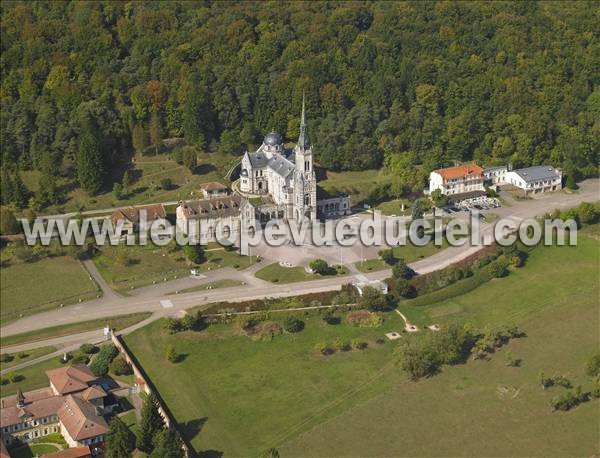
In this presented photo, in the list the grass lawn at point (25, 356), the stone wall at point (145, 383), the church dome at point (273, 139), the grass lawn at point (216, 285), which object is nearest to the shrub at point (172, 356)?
the stone wall at point (145, 383)

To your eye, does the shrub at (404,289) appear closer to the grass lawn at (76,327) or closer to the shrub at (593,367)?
the shrub at (593,367)

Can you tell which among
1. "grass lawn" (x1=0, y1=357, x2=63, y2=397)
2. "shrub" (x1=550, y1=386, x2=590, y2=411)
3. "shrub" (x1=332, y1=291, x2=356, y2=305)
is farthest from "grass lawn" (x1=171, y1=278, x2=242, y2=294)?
"shrub" (x1=550, y1=386, x2=590, y2=411)

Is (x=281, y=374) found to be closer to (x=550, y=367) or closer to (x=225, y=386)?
(x=225, y=386)

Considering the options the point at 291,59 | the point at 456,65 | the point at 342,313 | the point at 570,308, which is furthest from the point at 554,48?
the point at 342,313

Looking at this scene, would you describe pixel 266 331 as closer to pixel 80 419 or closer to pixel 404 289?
pixel 404 289

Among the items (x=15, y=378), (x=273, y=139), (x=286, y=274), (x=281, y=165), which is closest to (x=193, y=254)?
(x=286, y=274)

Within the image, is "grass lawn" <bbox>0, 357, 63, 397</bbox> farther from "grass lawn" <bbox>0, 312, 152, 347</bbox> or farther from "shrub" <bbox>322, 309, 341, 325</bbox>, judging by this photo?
"shrub" <bbox>322, 309, 341, 325</bbox>

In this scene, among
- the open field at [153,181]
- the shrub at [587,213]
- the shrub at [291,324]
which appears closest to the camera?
the shrub at [291,324]
